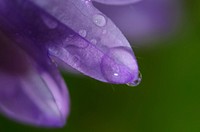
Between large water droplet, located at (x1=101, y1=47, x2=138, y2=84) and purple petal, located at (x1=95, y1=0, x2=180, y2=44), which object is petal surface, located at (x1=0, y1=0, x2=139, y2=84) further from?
purple petal, located at (x1=95, y1=0, x2=180, y2=44)

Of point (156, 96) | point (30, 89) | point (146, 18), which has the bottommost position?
point (156, 96)

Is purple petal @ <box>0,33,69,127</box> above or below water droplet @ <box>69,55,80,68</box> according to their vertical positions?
below

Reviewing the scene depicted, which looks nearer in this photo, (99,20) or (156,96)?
(99,20)

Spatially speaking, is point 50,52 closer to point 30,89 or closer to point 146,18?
point 30,89

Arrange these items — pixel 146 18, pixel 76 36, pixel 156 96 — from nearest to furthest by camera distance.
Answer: pixel 76 36
pixel 146 18
pixel 156 96

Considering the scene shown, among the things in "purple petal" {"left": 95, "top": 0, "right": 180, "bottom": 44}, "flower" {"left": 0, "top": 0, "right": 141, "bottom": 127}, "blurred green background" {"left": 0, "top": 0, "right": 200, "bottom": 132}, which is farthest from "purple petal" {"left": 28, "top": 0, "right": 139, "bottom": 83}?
"blurred green background" {"left": 0, "top": 0, "right": 200, "bottom": 132}

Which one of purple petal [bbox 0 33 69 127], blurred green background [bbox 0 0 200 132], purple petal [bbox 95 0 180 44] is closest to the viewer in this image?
purple petal [bbox 0 33 69 127]

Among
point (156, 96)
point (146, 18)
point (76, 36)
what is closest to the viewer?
point (76, 36)

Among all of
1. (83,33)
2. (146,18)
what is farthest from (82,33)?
(146,18)

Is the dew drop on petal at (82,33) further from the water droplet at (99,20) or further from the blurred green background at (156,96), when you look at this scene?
the blurred green background at (156,96)
